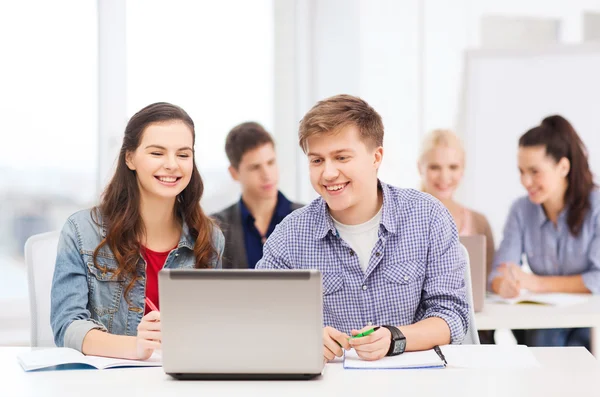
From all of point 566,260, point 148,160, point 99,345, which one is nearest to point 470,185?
point 566,260

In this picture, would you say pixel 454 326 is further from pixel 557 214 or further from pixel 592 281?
pixel 557 214

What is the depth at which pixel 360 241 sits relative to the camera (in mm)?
2102

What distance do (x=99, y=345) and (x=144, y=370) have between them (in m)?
0.21

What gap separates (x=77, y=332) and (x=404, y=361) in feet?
2.74

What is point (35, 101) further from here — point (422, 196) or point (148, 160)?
point (422, 196)

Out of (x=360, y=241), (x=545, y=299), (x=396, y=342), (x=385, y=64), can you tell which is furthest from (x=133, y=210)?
(x=385, y=64)

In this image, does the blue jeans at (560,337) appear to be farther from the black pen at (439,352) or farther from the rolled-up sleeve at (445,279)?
the black pen at (439,352)

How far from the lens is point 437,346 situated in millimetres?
1842

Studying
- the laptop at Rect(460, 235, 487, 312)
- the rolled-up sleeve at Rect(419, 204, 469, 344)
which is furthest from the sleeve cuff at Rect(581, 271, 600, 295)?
the rolled-up sleeve at Rect(419, 204, 469, 344)

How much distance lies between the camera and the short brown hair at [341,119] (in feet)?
6.59

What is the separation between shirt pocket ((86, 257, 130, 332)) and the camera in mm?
2119

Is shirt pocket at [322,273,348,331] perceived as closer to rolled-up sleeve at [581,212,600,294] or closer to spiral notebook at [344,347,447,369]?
spiral notebook at [344,347,447,369]

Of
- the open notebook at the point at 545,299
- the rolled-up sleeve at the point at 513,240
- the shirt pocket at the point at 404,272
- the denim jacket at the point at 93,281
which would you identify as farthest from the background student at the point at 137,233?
the rolled-up sleeve at the point at 513,240

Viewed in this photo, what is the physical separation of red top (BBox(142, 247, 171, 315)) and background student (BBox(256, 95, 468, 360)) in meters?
0.34
